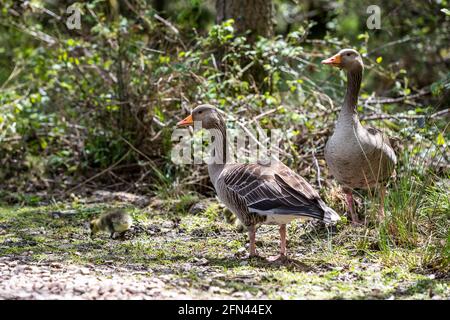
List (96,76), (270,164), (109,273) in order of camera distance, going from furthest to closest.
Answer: (96,76) < (270,164) < (109,273)

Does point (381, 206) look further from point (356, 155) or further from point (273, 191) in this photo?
point (273, 191)

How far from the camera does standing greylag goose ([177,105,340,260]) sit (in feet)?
18.0

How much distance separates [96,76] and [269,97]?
3003mm

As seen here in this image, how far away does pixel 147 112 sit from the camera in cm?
952

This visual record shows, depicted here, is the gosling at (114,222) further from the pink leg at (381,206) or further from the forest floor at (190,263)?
the pink leg at (381,206)

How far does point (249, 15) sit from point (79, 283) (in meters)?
6.00

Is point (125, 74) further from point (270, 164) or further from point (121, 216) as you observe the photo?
point (270, 164)

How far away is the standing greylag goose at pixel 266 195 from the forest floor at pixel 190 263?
16.4 inches

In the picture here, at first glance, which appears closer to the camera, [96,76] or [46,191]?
[46,191]

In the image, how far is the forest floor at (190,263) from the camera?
15.9 ft

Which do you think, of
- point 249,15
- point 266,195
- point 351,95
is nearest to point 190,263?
point 266,195

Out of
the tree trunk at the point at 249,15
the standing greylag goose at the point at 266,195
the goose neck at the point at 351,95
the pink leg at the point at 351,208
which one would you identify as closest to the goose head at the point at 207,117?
the standing greylag goose at the point at 266,195

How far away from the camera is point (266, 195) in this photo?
573cm
